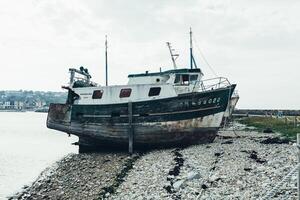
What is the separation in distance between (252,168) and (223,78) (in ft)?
41.0

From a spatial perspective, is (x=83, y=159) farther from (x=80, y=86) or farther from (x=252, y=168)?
(x=252, y=168)

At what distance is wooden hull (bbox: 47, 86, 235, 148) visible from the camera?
28.5 meters

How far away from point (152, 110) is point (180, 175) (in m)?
10.3

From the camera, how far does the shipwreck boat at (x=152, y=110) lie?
28.5 meters

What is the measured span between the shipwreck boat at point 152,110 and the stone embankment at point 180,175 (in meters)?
1.38

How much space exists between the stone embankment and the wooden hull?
1288 mm

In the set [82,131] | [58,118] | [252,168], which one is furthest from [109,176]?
[58,118]

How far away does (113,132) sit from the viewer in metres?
29.8

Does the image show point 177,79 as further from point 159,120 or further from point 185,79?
point 159,120

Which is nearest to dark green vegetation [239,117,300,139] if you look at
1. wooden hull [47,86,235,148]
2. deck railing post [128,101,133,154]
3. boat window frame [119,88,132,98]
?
wooden hull [47,86,235,148]

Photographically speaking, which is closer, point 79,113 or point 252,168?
point 252,168

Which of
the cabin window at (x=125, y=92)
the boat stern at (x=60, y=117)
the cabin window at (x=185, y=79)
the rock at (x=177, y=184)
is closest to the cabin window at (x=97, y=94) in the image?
the cabin window at (x=125, y=92)

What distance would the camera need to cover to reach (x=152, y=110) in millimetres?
28578

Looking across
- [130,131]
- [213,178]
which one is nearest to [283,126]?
[130,131]
